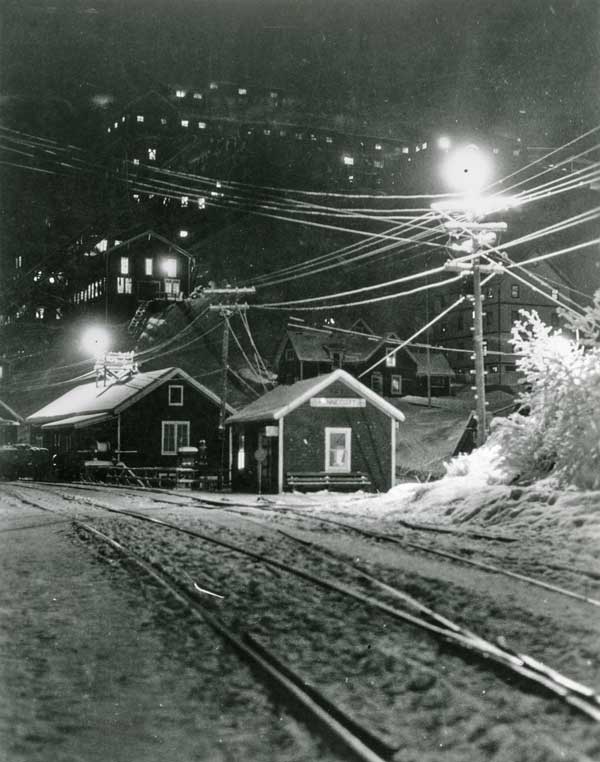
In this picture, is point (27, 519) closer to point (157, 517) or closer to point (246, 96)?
point (157, 517)

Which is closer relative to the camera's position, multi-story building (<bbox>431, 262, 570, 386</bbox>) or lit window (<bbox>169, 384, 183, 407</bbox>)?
lit window (<bbox>169, 384, 183, 407</bbox>)

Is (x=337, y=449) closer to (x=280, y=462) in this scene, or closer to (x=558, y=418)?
(x=280, y=462)

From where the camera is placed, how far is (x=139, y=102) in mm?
119062

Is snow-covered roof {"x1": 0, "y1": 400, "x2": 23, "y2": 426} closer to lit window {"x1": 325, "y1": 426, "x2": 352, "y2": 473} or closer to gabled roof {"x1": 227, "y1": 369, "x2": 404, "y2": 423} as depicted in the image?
gabled roof {"x1": 227, "y1": 369, "x2": 404, "y2": 423}

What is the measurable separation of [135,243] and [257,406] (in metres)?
48.1

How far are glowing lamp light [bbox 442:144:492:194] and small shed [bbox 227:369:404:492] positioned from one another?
44.8 ft

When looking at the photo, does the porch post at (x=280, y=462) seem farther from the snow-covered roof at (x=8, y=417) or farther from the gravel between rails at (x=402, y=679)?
the snow-covered roof at (x=8, y=417)

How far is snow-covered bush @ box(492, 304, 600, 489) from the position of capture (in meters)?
14.8

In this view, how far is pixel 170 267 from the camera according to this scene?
80.7 metres

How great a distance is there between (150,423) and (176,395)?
7.37 ft

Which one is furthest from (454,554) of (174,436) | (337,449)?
(174,436)

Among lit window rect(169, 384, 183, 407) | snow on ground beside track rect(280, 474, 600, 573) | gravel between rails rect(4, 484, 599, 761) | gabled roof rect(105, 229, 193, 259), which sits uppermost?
gabled roof rect(105, 229, 193, 259)

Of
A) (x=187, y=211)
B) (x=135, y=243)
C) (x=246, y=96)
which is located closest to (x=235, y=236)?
(x=187, y=211)

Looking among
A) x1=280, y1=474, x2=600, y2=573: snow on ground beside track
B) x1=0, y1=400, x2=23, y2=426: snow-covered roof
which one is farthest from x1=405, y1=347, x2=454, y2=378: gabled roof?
x1=280, y1=474, x2=600, y2=573: snow on ground beside track
